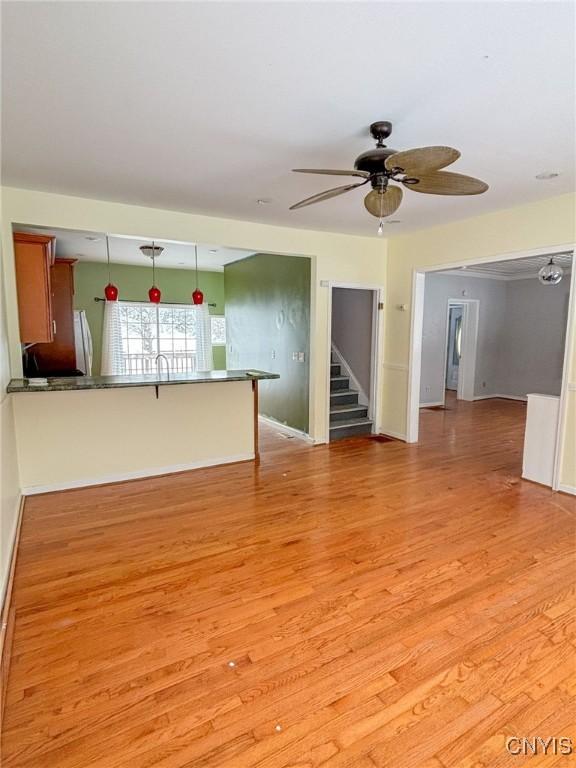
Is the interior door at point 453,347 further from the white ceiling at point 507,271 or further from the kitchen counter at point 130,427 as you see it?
the kitchen counter at point 130,427

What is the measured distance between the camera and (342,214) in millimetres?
4164

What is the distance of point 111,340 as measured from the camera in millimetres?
7422

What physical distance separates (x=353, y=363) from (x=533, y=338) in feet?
14.1

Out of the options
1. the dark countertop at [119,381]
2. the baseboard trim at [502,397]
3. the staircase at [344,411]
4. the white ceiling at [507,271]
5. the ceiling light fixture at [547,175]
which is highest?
the ceiling light fixture at [547,175]

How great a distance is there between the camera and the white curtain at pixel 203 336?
325 inches

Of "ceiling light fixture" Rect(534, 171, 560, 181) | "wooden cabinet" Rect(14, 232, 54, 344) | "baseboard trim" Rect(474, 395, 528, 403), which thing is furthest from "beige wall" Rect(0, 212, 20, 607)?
"baseboard trim" Rect(474, 395, 528, 403)

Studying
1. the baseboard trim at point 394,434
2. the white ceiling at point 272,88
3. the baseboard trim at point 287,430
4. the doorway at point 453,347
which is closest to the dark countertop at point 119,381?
the baseboard trim at point 287,430

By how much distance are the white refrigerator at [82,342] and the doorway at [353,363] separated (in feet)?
13.6

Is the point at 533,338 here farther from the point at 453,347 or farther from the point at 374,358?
the point at 374,358

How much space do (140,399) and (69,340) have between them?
99.3 inches

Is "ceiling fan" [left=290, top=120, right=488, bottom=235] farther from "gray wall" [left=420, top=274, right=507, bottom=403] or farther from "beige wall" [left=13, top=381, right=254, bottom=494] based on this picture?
"gray wall" [left=420, top=274, right=507, bottom=403]

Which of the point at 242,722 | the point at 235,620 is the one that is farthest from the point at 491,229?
the point at 242,722
